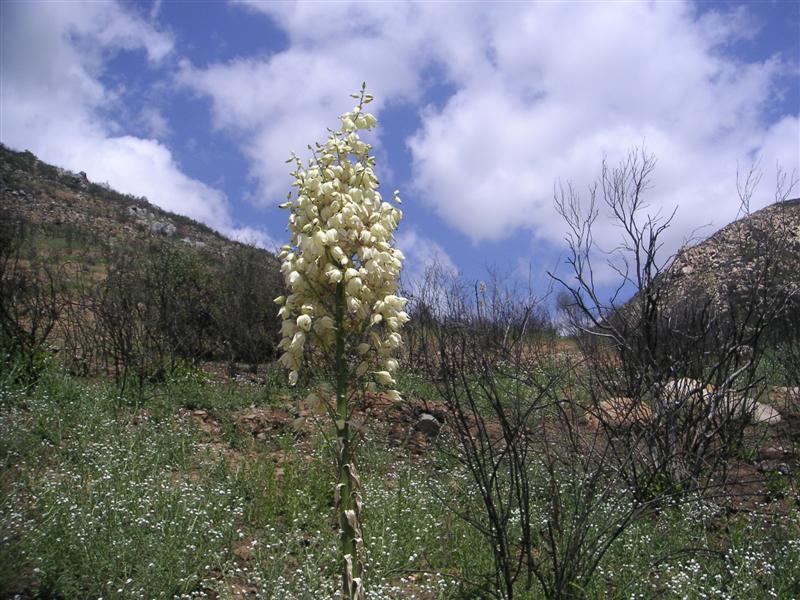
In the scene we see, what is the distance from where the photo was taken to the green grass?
11.4ft

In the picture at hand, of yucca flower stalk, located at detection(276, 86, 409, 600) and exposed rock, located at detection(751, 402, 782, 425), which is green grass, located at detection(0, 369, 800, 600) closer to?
yucca flower stalk, located at detection(276, 86, 409, 600)

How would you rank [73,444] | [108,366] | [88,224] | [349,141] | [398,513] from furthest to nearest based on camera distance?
[88,224] → [108,366] → [73,444] → [398,513] → [349,141]

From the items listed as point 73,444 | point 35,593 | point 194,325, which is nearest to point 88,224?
point 194,325

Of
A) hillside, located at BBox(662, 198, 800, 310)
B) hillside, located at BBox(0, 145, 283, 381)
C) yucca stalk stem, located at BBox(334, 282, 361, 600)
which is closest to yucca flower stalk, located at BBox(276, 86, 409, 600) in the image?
yucca stalk stem, located at BBox(334, 282, 361, 600)

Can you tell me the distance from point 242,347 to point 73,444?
477 centimetres

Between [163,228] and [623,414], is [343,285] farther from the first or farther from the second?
[163,228]

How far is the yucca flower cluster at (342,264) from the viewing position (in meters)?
2.37

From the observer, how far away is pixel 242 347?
9.91 metres

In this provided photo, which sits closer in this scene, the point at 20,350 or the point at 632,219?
the point at 632,219

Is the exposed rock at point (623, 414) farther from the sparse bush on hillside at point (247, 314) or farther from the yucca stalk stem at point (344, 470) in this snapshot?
the sparse bush on hillside at point (247, 314)

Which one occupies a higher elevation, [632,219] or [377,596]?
[632,219]

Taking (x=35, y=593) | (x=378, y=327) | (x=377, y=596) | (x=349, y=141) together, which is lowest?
(x=35, y=593)

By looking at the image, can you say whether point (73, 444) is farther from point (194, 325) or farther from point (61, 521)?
point (194, 325)

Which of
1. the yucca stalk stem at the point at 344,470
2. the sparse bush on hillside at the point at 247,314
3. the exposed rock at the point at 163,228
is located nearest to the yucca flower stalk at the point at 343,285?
the yucca stalk stem at the point at 344,470
